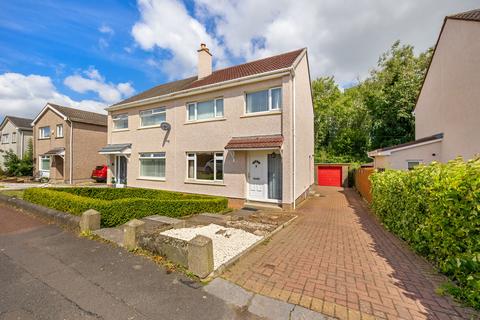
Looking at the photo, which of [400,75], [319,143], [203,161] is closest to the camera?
[203,161]

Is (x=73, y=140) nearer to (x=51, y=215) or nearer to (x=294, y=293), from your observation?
(x=51, y=215)

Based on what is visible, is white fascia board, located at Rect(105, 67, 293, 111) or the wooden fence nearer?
white fascia board, located at Rect(105, 67, 293, 111)

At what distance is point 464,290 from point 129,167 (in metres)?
16.3

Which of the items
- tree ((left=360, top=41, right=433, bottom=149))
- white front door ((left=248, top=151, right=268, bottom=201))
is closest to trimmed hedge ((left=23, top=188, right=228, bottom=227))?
white front door ((left=248, top=151, right=268, bottom=201))

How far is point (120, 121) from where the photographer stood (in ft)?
54.1

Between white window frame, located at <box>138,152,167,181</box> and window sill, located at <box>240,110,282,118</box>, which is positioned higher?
window sill, located at <box>240,110,282,118</box>

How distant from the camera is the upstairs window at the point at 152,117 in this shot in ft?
45.9

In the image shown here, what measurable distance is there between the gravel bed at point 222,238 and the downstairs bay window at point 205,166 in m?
4.70

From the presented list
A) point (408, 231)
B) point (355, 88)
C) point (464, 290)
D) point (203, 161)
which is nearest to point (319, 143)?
point (355, 88)

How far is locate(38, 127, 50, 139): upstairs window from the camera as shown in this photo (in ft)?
74.2

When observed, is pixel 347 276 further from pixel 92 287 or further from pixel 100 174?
pixel 100 174

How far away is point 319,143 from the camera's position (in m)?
31.7

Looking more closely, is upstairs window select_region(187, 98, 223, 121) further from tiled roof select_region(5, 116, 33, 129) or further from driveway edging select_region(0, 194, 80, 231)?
tiled roof select_region(5, 116, 33, 129)

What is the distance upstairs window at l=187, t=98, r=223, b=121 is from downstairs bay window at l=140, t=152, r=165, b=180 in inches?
125
